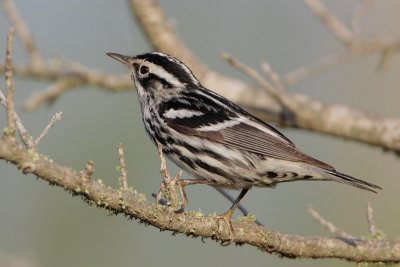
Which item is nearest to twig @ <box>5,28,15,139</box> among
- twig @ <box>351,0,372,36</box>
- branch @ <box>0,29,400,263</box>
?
branch @ <box>0,29,400,263</box>

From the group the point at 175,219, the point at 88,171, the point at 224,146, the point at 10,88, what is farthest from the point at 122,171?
the point at 224,146

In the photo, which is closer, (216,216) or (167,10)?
(216,216)

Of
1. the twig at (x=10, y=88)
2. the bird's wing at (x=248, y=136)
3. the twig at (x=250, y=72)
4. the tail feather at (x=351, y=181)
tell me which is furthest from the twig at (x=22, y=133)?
the twig at (x=250, y=72)

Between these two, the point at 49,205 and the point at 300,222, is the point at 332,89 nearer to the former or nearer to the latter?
the point at 300,222

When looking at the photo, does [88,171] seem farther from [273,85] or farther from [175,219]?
[273,85]

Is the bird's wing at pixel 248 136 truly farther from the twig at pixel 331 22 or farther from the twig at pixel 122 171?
the twig at pixel 122 171

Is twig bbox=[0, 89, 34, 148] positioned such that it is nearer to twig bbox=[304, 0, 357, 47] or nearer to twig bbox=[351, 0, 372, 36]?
twig bbox=[304, 0, 357, 47]

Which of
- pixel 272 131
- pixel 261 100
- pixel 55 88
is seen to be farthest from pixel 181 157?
pixel 55 88
